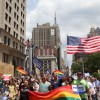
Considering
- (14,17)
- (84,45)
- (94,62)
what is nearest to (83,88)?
(84,45)

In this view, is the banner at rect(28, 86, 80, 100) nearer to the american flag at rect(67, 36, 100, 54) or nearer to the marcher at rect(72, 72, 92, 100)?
the marcher at rect(72, 72, 92, 100)

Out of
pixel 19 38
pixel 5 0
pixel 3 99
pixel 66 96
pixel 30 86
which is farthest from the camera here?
pixel 19 38

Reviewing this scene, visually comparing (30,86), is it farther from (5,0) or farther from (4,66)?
(5,0)

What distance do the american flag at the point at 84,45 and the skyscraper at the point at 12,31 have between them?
35961mm

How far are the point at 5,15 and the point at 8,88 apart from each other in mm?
43226

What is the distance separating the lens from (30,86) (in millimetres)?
11852

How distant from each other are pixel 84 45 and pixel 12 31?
45011mm

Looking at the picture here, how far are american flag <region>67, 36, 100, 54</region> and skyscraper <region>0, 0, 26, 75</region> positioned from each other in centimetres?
3596

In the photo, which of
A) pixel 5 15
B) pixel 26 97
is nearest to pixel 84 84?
pixel 26 97

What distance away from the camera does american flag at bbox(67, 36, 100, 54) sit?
659 inches

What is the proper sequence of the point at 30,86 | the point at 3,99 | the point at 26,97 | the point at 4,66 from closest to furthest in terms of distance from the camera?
the point at 26,97
the point at 30,86
the point at 3,99
the point at 4,66

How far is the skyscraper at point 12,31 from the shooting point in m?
54.8

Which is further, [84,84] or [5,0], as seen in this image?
[5,0]

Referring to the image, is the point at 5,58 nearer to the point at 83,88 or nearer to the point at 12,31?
the point at 12,31
